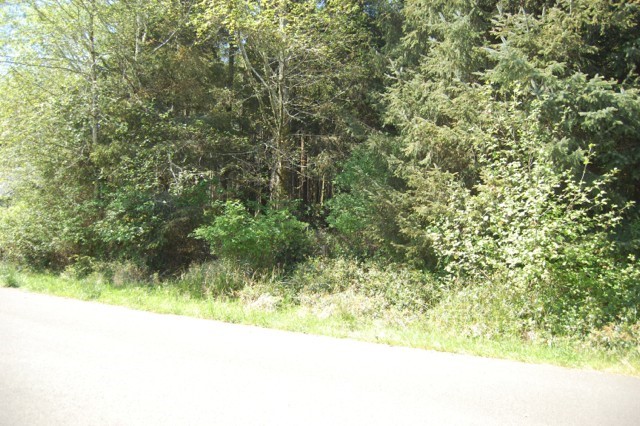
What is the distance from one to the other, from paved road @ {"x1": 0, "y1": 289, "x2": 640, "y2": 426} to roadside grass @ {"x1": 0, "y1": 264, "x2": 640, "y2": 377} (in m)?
0.35

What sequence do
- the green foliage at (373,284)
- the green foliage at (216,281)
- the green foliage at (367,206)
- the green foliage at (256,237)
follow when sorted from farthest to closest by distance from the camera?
the green foliage at (256,237), the green foliage at (216,281), the green foliage at (367,206), the green foliage at (373,284)

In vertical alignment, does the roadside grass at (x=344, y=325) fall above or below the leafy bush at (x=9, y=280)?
above

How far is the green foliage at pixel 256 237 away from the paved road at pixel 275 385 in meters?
5.82

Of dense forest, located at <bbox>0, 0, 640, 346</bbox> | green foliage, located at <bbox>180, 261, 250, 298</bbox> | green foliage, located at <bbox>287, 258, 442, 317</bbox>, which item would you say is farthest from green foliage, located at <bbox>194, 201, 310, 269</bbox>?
green foliage, located at <bbox>287, 258, 442, 317</bbox>

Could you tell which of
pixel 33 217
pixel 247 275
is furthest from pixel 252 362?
pixel 33 217

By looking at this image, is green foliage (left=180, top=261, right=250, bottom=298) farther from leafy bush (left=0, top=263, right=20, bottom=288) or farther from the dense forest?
leafy bush (left=0, top=263, right=20, bottom=288)

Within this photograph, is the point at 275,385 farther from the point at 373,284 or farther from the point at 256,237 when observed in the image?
the point at 256,237

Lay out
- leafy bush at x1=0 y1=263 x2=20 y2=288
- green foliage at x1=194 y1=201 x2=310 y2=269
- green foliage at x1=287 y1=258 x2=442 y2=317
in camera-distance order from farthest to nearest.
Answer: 1. leafy bush at x1=0 y1=263 x2=20 y2=288
2. green foliage at x1=194 y1=201 x2=310 y2=269
3. green foliage at x1=287 y1=258 x2=442 y2=317

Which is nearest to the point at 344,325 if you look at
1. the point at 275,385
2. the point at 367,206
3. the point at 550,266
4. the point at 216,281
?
the point at 275,385

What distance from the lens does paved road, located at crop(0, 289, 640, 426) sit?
3811 millimetres

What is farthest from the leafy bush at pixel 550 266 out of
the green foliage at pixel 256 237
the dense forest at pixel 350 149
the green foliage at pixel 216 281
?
the green foliage at pixel 216 281

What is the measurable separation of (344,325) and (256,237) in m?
5.35

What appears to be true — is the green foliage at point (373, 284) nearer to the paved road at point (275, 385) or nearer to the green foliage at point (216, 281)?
the green foliage at point (216, 281)

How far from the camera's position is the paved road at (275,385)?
381cm
